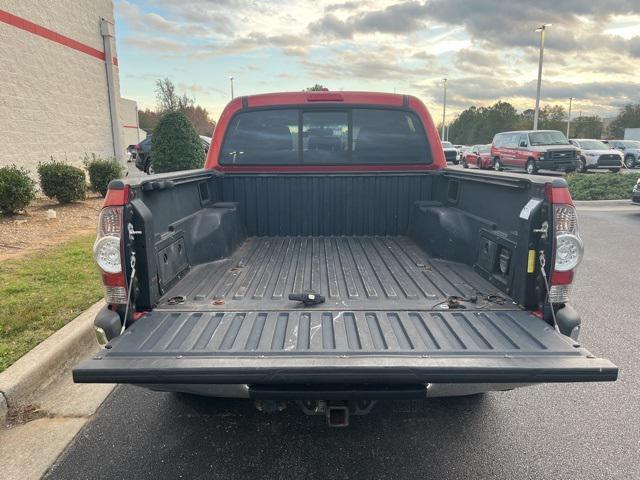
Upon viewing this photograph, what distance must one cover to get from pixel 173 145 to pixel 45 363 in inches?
403

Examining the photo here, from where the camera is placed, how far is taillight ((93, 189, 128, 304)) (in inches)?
92.1

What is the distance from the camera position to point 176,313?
254cm

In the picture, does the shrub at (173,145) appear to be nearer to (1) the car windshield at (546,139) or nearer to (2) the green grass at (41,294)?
(2) the green grass at (41,294)

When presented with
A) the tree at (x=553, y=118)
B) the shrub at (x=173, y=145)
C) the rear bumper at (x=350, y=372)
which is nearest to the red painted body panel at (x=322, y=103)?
the rear bumper at (x=350, y=372)

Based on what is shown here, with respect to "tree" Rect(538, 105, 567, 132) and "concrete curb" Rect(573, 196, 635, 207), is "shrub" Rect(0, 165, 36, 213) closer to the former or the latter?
"concrete curb" Rect(573, 196, 635, 207)

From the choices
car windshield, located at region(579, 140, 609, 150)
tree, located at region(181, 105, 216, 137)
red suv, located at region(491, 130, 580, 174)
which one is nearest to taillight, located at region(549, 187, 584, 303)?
red suv, located at region(491, 130, 580, 174)

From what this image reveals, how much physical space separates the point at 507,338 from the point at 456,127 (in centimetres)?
10515

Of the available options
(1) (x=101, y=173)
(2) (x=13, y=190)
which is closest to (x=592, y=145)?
(1) (x=101, y=173)

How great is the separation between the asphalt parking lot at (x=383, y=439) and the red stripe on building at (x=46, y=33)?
1279cm

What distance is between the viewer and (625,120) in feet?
226

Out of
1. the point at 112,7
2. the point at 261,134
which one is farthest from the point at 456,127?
the point at 261,134

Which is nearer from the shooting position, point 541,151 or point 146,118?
point 541,151

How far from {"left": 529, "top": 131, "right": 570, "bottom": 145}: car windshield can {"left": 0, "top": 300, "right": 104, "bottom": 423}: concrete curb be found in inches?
814

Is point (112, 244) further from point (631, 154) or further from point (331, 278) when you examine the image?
point (631, 154)
